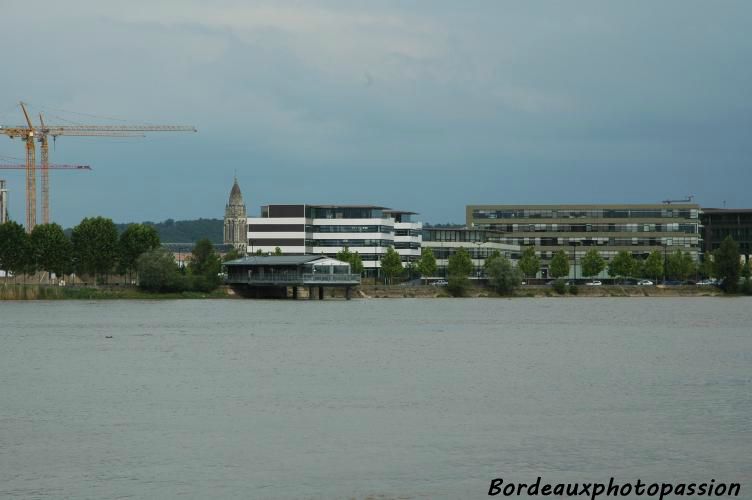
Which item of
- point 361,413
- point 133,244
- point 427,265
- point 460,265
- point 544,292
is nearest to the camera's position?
point 361,413

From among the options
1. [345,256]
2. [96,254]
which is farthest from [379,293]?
[96,254]

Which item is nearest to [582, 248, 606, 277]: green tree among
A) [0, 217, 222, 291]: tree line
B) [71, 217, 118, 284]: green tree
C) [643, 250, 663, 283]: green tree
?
[643, 250, 663, 283]: green tree

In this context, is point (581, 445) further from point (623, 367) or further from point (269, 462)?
point (623, 367)

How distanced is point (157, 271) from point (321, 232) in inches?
2104

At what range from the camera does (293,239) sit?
19512 cm

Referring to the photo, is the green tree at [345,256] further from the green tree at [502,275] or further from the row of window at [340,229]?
the green tree at [502,275]

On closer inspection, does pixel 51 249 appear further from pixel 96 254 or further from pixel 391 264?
pixel 391 264

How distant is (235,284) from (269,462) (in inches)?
5205

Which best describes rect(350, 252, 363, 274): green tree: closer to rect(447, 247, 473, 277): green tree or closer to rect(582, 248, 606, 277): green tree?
rect(447, 247, 473, 277): green tree

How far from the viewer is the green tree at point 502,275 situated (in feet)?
556

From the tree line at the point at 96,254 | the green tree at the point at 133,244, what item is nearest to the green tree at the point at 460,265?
the tree line at the point at 96,254

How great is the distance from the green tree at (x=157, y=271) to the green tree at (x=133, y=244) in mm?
5704

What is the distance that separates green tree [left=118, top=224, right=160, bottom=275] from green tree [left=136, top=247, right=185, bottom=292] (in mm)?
5704

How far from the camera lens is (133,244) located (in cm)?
15738
